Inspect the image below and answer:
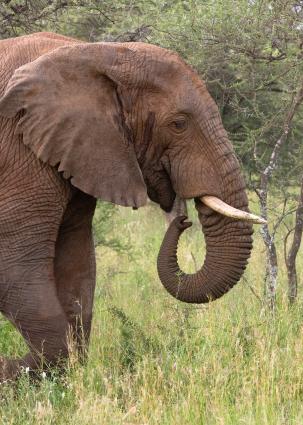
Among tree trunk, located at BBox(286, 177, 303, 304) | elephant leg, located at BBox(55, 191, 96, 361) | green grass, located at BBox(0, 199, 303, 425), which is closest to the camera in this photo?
green grass, located at BBox(0, 199, 303, 425)

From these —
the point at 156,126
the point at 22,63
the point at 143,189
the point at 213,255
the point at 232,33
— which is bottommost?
the point at 213,255

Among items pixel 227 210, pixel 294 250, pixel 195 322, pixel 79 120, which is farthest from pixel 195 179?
pixel 294 250

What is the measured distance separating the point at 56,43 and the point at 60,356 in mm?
1604

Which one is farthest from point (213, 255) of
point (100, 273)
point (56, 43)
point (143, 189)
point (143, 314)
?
point (100, 273)

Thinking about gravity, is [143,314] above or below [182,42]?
below

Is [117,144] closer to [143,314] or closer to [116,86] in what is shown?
[116,86]

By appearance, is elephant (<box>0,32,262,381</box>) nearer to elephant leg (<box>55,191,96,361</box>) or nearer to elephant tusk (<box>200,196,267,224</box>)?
elephant tusk (<box>200,196,267,224</box>)

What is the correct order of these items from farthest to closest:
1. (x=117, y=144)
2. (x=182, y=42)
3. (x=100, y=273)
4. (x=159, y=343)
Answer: (x=100, y=273) → (x=182, y=42) → (x=159, y=343) → (x=117, y=144)

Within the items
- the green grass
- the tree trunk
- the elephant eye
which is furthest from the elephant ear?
the tree trunk

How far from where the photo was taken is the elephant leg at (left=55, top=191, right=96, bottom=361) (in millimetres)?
5234

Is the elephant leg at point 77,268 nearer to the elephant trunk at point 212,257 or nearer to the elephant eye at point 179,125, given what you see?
the elephant trunk at point 212,257

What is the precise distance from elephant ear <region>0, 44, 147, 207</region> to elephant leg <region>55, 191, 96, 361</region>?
0.47 meters

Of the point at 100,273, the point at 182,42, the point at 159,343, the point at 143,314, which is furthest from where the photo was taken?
the point at 100,273

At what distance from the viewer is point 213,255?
475 centimetres
